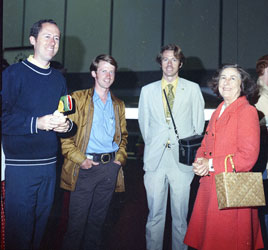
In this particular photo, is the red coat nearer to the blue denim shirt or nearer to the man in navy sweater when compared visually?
the blue denim shirt

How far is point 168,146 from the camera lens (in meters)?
2.19

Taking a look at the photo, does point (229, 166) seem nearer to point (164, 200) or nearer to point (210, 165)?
point (210, 165)

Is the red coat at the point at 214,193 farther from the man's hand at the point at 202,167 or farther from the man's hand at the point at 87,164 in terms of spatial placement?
the man's hand at the point at 87,164

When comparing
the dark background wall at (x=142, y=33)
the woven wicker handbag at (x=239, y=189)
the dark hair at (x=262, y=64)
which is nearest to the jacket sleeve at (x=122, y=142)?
the woven wicker handbag at (x=239, y=189)

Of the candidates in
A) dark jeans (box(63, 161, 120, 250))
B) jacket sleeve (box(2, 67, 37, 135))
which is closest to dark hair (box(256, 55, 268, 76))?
dark jeans (box(63, 161, 120, 250))

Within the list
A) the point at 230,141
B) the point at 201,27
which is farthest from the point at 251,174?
the point at 201,27

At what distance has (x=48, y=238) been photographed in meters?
2.52

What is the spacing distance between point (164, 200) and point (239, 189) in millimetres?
913

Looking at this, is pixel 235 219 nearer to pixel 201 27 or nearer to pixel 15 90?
pixel 15 90

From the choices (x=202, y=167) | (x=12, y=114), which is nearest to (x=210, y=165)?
(x=202, y=167)

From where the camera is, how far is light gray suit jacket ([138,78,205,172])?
218cm

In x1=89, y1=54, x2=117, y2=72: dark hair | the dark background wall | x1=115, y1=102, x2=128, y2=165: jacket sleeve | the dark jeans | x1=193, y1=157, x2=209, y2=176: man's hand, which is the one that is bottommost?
the dark jeans

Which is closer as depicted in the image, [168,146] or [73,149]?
[73,149]

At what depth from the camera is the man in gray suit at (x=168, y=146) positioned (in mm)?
2135
